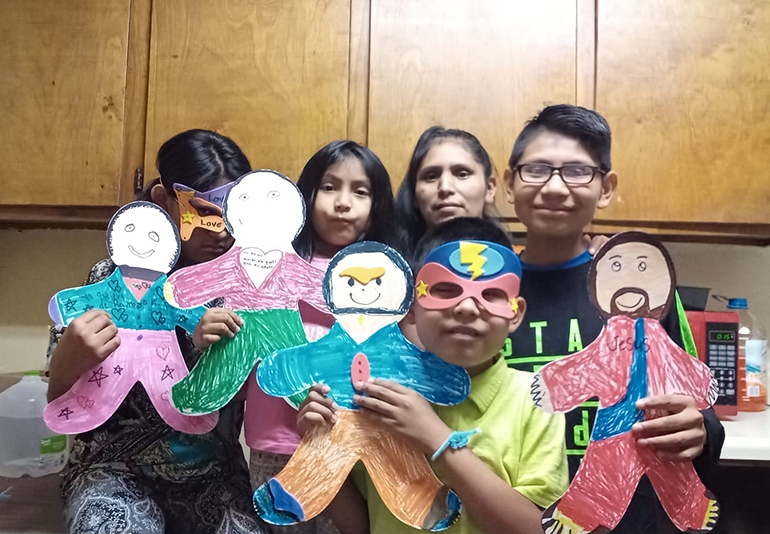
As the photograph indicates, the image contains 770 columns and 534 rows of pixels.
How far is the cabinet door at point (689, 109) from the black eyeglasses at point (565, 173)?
0.63m

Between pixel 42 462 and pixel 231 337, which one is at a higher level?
pixel 231 337

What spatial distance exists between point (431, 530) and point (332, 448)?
14 cm

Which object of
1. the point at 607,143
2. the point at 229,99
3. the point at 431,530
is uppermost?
the point at 229,99

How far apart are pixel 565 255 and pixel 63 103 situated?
50.9 inches

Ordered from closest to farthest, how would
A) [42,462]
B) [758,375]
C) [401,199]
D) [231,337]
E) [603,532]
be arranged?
[603,532]
[231,337]
[401,199]
[42,462]
[758,375]

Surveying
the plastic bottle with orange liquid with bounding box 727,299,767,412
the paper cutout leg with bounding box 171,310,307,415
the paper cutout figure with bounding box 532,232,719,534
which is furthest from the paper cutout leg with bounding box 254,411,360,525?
the plastic bottle with orange liquid with bounding box 727,299,767,412

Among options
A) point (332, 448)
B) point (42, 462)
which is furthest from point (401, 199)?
point (42, 462)

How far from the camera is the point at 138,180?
138 cm

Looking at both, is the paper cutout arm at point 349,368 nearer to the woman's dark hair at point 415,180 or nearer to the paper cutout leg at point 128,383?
the paper cutout leg at point 128,383

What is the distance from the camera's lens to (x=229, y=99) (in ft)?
4.54

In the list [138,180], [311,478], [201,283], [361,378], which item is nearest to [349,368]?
[361,378]

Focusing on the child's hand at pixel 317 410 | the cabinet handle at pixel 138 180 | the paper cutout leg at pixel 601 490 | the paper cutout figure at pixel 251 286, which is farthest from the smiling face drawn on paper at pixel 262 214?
the cabinet handle at pixel 138 180

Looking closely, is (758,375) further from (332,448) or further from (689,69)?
(332,448)

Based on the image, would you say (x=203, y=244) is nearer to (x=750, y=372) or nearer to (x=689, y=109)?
(x=689, y=109)
